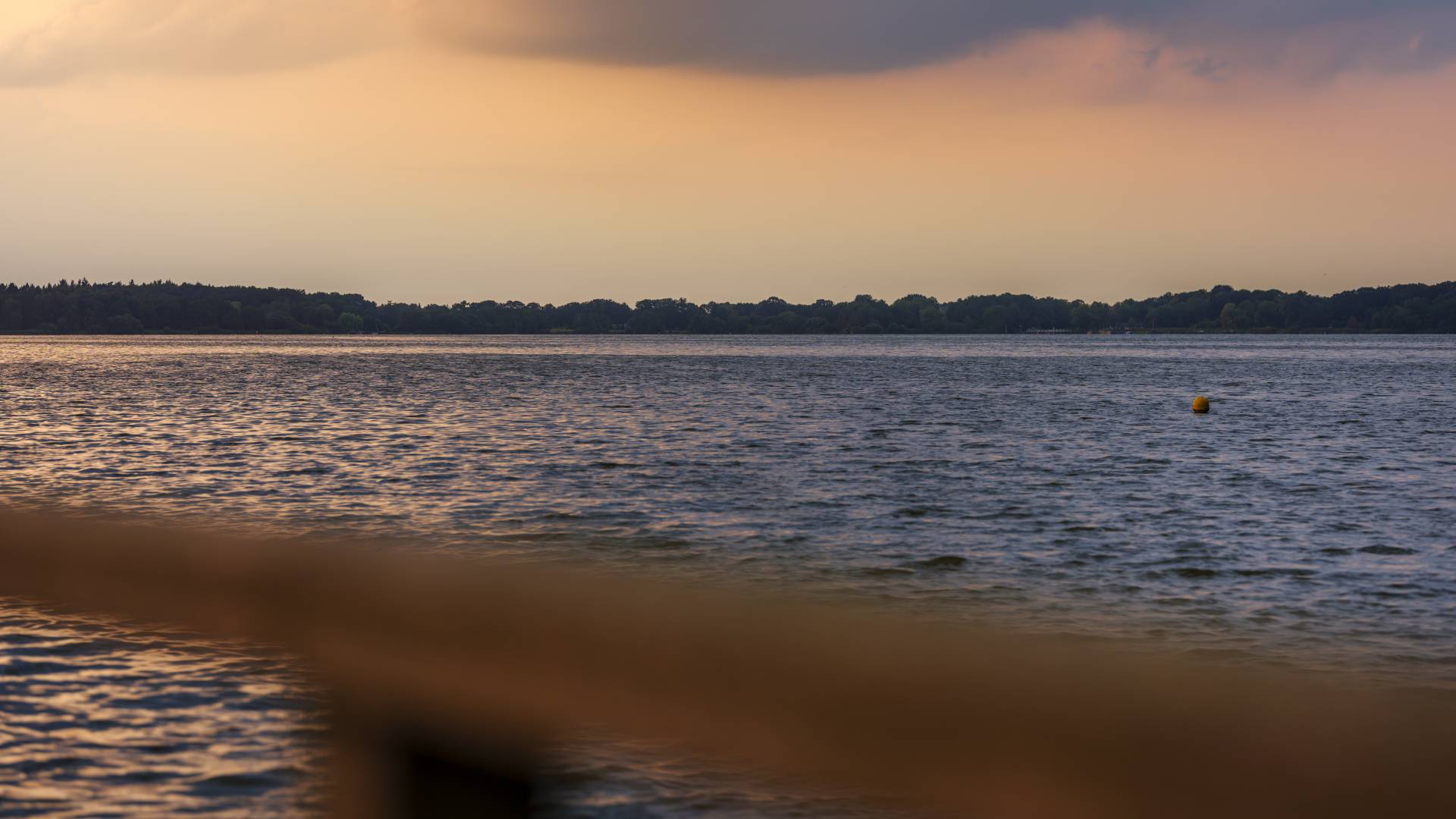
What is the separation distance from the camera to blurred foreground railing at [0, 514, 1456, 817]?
11.5 m

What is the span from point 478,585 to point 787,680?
7192 mm

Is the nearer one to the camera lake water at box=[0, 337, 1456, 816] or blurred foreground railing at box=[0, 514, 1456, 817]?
blurred foreground railing at box=[0, 514, 1456, 817]

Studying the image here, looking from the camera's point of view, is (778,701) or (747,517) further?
Answer: (747,517)

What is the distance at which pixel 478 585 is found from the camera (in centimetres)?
2081

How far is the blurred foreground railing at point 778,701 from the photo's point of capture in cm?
1151

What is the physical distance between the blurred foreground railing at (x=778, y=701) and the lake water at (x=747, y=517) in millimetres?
1026

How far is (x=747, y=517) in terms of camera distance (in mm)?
29281

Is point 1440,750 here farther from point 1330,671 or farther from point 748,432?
point 748,432

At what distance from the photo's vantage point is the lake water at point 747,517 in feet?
39.2

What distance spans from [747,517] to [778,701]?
14875 mm

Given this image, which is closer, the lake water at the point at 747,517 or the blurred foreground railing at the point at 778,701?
the blurred foreground railing at the point at 778,701

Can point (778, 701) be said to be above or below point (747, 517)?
above

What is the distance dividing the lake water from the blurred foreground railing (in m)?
1.03

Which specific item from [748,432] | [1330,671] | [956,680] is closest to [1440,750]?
[1330,671]
